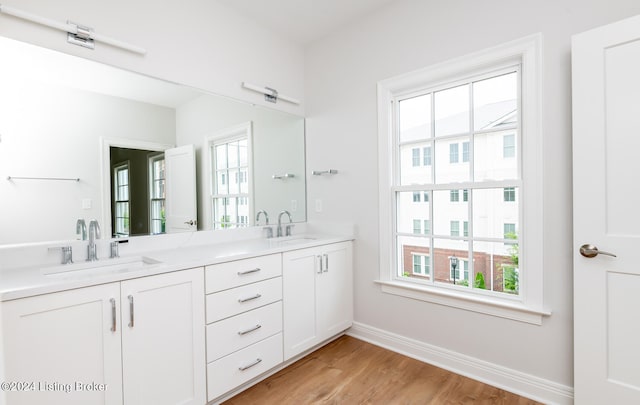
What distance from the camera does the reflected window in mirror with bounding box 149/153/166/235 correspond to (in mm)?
2117

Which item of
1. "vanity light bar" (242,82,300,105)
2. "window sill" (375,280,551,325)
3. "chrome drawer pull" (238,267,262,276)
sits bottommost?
"window sill" (375,280,551,325)

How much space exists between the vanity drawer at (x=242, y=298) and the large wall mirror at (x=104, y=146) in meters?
0.68

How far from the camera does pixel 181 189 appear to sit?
2.28 metres

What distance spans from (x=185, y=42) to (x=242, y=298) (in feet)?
5.91

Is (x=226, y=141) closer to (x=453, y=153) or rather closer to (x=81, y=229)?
(x=81, y=229)

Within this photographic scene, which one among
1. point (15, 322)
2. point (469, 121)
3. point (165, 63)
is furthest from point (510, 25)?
point (15, 322)

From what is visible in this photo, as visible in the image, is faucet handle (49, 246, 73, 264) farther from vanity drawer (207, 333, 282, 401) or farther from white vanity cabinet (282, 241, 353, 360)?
white vanity cabinet (282, 241, 353, 360)

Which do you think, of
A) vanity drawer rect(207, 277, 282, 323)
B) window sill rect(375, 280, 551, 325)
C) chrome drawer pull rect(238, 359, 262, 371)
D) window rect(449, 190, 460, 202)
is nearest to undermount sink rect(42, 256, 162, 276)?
vanity drawer rect(207, 277, 282, 323)

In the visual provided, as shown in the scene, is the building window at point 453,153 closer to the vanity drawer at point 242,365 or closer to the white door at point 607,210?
the white door at point 607,210

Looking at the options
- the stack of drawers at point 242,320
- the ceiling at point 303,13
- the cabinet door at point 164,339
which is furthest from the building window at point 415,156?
the cabinet door at point 164,339

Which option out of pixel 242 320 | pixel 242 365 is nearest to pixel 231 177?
pixel 242 320

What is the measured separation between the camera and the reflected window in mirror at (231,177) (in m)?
2.47

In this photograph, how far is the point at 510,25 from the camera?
195 cm

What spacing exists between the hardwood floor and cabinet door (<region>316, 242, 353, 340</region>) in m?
0.24
